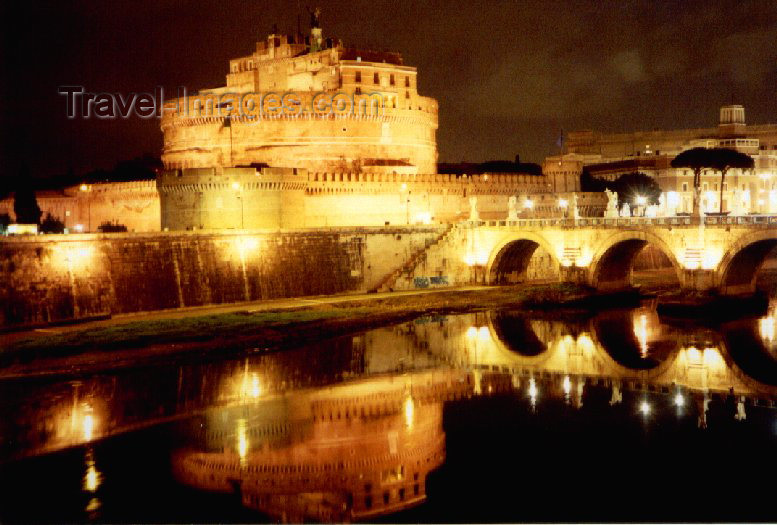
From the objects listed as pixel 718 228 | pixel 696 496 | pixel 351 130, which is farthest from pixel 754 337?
pixel 351 130

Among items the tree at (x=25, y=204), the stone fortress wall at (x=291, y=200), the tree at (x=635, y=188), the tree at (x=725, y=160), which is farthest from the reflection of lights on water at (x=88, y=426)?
the tree at (x=635, y=188)

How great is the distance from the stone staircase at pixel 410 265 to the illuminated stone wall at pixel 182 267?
0.85ft

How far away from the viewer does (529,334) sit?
3562cm

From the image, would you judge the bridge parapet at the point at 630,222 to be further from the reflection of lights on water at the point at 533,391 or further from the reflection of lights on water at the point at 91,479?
the reflection of lights on water at the point at 91,479

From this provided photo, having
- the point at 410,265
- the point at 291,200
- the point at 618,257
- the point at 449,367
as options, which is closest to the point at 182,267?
the point at 291,200

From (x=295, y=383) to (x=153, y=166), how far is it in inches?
2020

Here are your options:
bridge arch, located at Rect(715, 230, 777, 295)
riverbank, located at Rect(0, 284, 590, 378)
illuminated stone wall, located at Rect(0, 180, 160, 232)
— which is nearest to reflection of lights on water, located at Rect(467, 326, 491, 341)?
riverbank, located at Rect(0, 284, 590, 378)

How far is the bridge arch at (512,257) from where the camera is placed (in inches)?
1811

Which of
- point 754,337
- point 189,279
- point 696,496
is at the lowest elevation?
point 696,496

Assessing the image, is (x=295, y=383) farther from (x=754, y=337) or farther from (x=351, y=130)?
(x=351, y=130)

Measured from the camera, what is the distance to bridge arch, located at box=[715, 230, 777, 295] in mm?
36531

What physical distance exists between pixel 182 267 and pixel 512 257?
708 inches

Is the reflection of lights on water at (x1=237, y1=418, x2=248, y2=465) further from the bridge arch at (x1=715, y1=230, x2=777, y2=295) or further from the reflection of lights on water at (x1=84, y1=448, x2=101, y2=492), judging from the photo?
the bridge arch at (x1=715, y1=230, x2=777, y2=295)

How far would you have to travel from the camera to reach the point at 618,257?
144 ft
